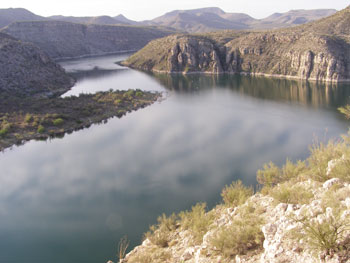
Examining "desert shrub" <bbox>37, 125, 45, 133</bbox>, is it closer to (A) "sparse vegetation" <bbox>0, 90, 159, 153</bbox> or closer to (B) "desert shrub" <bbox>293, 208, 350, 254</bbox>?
(A) "sparse vegetation" <bbox>0, 90, 159, 153</bbox>

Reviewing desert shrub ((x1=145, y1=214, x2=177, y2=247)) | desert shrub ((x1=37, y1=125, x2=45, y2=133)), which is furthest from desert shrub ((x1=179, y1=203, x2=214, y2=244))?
desert shrub ((x1=37, y1=125, x2=45, y2=133))

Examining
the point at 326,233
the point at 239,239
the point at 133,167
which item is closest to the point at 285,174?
the point at 239,239

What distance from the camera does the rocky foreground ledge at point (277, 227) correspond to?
22.4 feet

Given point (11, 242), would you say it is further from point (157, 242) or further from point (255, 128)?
point (255, 128)

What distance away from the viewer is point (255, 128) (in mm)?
35781

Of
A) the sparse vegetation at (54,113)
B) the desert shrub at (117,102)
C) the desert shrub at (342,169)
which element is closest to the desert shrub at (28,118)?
the sparse vegetation at (54,113)

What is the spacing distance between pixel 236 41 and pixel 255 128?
6879 cm

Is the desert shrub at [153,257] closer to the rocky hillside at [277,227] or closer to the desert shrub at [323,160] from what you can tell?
the rocky hillside at [277,227]

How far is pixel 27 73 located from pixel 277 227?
6449cm

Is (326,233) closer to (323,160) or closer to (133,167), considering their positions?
(323,160)

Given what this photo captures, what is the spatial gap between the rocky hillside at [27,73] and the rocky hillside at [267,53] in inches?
1420

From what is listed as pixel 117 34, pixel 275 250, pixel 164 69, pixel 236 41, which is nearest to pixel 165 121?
pixel 275 250

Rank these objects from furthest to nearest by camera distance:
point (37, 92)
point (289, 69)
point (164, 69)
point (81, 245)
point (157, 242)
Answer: point (164, 69), point (289, 69), point (37, 92), point (81, 245), point (157, 242)

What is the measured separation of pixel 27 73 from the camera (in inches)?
2414
